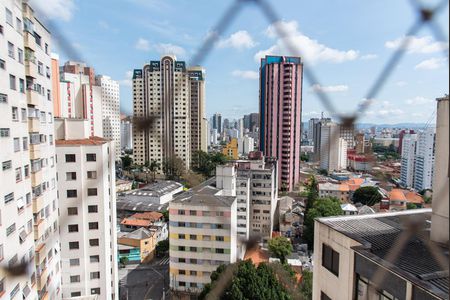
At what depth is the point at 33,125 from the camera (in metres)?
3.90

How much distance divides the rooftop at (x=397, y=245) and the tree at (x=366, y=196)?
41.5ft

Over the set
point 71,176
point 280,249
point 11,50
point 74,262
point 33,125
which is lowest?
point 280,249

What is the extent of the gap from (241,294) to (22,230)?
154 inches

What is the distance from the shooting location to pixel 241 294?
5.41m

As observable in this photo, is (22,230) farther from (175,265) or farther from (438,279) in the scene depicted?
(175,265)

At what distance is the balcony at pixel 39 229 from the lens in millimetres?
3918

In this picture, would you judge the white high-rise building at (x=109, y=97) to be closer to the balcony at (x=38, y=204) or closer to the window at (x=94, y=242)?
the balcony at (x=38, y=204)

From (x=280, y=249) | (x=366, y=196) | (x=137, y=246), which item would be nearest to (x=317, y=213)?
(x=280, y=249)

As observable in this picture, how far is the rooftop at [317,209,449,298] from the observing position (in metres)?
1.51

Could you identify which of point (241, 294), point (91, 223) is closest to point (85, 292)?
point (91, 223)

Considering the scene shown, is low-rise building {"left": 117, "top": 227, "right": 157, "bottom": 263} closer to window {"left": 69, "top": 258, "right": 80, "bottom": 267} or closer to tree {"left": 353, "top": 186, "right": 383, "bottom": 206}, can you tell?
window {"left": 69, "top": 258, "right": 80, "bottom": 267}

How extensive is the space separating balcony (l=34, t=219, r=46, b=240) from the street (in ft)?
15.6

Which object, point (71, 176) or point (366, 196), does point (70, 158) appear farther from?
point (366, 196)

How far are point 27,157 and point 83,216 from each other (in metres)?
2.07
